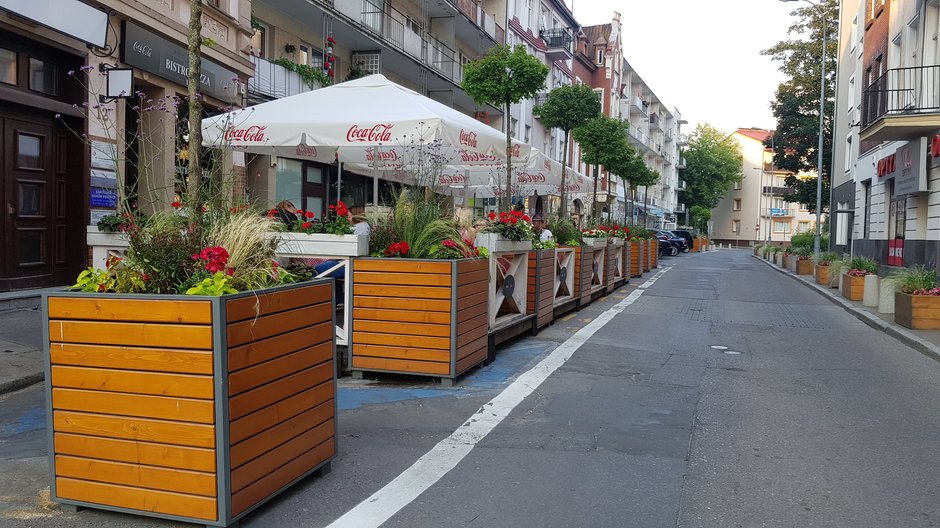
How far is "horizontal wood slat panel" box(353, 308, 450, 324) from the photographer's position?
6.32 metres

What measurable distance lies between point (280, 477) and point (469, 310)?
10.7ft

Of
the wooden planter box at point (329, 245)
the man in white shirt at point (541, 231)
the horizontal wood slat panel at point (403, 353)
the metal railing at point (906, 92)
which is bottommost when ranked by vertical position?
the horizontal wood slat panel at point (403, 353)

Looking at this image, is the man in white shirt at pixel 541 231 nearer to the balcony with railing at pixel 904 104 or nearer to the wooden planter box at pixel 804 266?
the balcony with railing at pixel 904 104

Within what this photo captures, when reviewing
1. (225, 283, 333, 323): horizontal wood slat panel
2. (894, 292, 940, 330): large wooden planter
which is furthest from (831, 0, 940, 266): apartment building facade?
(225, 283, 333, 323): horizontal wood slat panel

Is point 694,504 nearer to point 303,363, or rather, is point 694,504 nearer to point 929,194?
point 303,363

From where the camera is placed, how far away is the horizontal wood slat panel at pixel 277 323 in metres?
3.32

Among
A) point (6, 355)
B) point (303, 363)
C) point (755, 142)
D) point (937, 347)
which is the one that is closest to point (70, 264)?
point (6, 355)

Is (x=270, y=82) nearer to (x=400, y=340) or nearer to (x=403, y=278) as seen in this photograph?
(x=403, y=278)

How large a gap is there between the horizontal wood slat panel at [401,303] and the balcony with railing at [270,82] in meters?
11.1

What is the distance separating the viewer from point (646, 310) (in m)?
13.2

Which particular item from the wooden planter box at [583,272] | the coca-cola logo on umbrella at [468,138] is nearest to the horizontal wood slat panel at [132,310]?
the coca-cola logo on umbrella at [468,138]

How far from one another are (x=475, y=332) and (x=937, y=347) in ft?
21.0

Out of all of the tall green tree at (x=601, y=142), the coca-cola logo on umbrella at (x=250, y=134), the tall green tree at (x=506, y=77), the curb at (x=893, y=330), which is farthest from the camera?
the tall green tree at (x=601, y=142)

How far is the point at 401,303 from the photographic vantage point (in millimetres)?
6379
